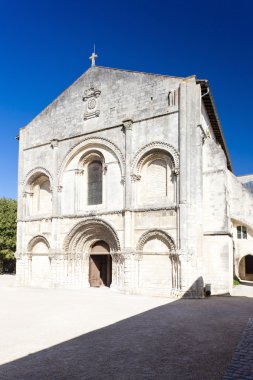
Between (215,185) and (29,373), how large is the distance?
1383 cm

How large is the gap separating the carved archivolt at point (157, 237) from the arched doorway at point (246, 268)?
13153 mm

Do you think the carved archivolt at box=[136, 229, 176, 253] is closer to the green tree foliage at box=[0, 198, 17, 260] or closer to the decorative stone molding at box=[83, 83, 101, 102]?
the decorative stone molding at box=[83, 83, 101, 102]

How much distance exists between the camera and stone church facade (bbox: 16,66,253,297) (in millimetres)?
17000

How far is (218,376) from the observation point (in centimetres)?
583

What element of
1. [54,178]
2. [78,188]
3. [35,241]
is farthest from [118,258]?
[54,178]

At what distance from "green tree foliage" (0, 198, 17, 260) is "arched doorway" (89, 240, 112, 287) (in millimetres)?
13852

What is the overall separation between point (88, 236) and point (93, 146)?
5279 mm

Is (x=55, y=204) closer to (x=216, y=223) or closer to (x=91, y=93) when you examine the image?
(x=91, y=93)

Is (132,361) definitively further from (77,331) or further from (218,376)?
(77,331)

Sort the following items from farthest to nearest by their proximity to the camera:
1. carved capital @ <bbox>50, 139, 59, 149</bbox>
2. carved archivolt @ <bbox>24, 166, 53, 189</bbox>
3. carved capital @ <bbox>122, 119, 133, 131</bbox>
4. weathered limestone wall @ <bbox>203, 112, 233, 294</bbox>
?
carved archivolt @ <bbox>24, 166, 53, 189</bbox> < carved capital @ <bbox>50, 139, 59, 149</bbox> < carved capital @ <bbox>122, 119, 133, 131</bbox> < weathered limestone wall @ <bbox>203, 112, 233, 294</bbox>

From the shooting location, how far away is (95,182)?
68.1ft

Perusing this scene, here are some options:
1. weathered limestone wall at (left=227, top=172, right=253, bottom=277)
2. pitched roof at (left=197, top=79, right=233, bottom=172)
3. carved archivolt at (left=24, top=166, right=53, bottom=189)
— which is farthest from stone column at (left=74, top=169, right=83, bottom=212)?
weathered limestone wall at (left=227, top=172, right=253, bottom=277)

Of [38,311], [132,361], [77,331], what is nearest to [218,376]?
[132,361]

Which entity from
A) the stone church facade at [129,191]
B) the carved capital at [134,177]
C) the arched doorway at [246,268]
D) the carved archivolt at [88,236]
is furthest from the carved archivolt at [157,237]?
the arched doorway at [246,268]
